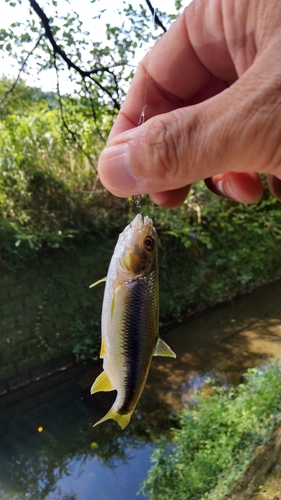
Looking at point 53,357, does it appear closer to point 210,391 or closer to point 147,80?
point 210,391

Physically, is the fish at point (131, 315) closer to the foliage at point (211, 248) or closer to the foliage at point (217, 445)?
the foliage at point (217, 445)

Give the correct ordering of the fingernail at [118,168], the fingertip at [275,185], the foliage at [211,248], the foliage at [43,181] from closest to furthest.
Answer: the fingernail at [118,168], the fingertip at [275,185], the foliage at [43,181], the foliage at [211,248]

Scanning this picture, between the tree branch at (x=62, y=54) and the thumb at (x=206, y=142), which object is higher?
the tree branch at (x=62, y=54)

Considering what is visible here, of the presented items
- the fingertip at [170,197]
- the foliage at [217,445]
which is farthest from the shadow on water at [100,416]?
the fingertip at [170,197]

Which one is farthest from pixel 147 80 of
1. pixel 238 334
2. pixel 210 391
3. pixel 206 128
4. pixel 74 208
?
pixel 238 334

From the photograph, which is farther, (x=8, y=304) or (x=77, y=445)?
(x=8, y=304)

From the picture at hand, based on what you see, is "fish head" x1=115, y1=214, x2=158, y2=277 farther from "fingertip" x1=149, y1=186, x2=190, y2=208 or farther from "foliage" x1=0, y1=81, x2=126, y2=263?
"foliage" x1=0, y1=81, x2=126, y2=263

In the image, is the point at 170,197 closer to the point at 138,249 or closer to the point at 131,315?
the point at 138,249

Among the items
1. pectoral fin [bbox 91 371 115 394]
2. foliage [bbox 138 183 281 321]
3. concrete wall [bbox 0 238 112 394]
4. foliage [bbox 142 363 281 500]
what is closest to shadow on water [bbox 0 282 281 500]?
Result: concrete wall [bbox 0 238 112 394]
